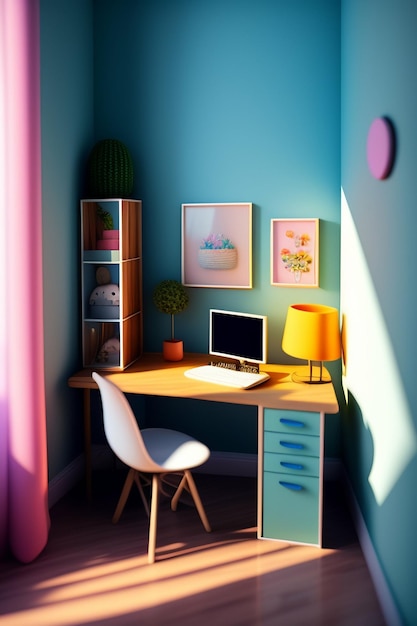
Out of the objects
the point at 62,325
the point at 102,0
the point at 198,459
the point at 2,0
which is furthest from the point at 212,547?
the point at 102,0

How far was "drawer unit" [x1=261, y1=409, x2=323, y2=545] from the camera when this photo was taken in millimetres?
2943

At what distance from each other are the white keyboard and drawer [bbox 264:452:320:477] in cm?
35

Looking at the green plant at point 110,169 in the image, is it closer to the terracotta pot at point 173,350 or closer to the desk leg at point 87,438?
the terracotta pot at point 173,350

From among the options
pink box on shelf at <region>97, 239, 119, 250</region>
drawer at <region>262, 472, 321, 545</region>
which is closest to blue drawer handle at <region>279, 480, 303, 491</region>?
drawer at <region>262, 472, 321, 545</region>

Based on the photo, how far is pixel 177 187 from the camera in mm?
3715

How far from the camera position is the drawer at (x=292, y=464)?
295 cm

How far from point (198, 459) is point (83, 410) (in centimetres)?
89

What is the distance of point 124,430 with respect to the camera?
2.75 metres

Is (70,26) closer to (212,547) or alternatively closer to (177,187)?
(177,187)

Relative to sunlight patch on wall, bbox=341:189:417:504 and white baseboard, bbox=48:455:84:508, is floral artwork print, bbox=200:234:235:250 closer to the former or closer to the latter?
sunlight patch on wall, bbox=341:189:417:504

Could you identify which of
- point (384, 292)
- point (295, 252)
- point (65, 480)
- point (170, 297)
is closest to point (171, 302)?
point (170, 297)

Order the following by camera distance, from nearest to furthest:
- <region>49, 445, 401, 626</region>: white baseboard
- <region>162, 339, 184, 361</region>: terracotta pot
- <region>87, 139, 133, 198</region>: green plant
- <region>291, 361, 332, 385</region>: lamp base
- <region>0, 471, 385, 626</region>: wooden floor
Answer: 1. <region>0, 471, 385, 626</region>: wooden floor
2. <region>49, 445, 401, 626</region>: white baseboard
3. <region>291, 361, 332, 385</region>: lamp base
4. <region>87, 139, 133, 198</region>: green plant
5. <region>162, 339, 184, 361</region>: terracotta pot

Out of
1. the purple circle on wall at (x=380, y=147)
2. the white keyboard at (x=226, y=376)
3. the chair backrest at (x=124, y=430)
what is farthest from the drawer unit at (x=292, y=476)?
the purple circle on wall at (x=380, y=147)

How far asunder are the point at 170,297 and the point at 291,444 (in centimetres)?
108
